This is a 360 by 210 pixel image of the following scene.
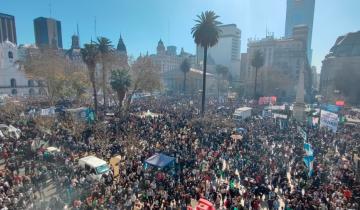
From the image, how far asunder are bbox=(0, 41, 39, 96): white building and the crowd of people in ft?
170

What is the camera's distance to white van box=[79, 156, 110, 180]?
16.6 metres

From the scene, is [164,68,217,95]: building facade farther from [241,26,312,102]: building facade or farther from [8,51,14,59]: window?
[8,51,14,59]: window

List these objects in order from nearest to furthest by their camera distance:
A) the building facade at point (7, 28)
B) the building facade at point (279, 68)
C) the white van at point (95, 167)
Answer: the white van at point (95, 167)
the building facade at point (279, 68)
the building facade at point (7, 28)

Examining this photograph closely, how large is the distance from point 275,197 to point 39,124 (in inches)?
956

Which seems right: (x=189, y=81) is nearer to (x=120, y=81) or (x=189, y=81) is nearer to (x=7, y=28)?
(x=120, y=81)

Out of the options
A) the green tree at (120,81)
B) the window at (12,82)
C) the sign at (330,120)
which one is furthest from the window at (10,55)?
the sign at (330,120)

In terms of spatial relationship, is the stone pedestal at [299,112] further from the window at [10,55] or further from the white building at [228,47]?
the white building at [228,47]

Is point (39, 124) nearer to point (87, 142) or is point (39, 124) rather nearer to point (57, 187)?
point (87, 142)

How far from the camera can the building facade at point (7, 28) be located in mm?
165975

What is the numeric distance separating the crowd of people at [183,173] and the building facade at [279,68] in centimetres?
5012

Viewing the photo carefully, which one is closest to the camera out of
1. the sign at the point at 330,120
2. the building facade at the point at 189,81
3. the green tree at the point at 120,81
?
the sign at the point at 330,120

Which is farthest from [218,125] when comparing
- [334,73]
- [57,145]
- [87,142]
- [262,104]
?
[334,73]

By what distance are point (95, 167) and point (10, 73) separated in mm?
69109

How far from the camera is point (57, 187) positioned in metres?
15.2
